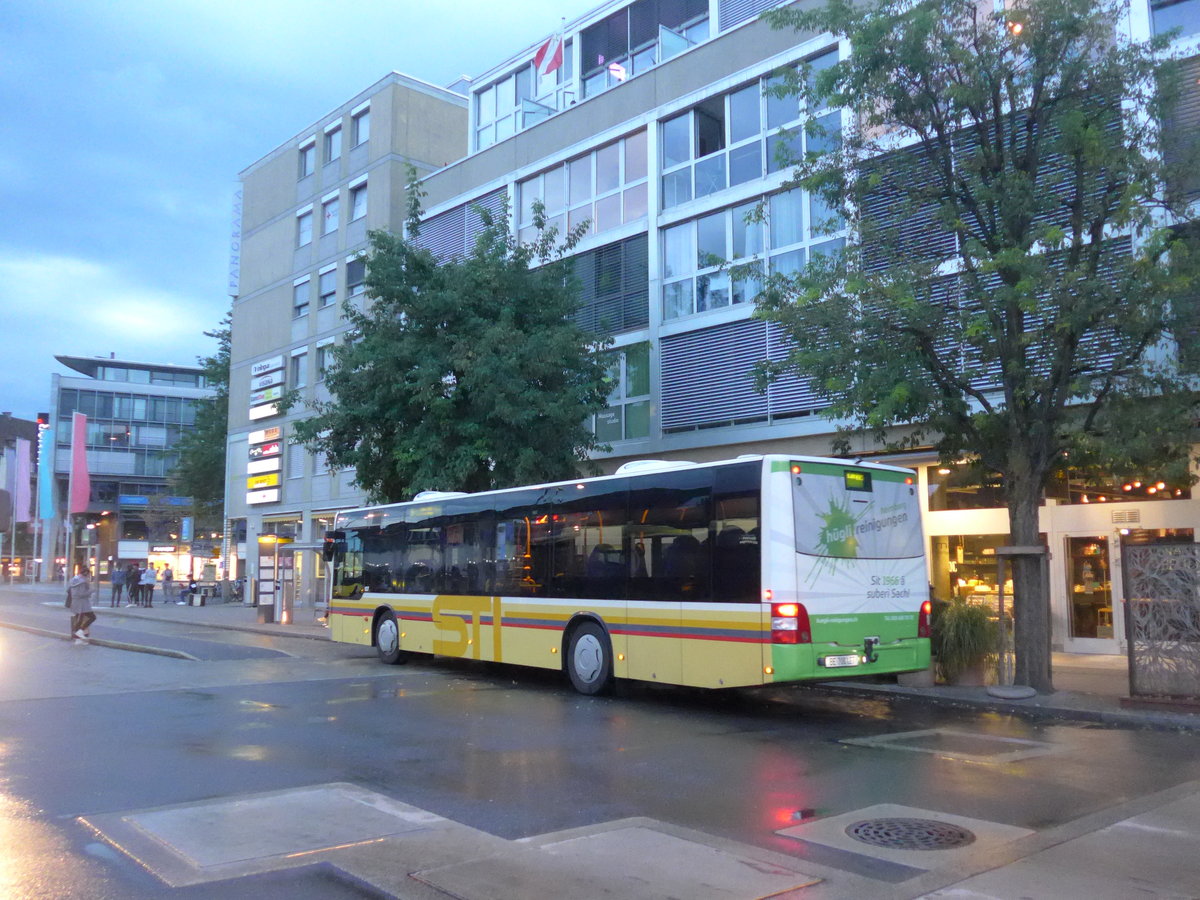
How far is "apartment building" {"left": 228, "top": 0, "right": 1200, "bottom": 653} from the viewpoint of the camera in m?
18.3

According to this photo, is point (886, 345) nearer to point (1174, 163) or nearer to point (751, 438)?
point (1174, 163)

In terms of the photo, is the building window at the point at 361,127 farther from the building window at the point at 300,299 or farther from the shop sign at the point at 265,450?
the shop sign at the point at 265,450

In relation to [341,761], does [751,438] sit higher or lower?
higher

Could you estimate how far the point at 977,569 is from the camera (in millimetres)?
19438

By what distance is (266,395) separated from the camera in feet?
135

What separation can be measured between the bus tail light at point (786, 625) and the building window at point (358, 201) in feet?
97.0

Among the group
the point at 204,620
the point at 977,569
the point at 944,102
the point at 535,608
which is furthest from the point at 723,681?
the point at 204,620

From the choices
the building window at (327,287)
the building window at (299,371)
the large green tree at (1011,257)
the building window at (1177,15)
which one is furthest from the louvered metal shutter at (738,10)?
the building window at (299,371)

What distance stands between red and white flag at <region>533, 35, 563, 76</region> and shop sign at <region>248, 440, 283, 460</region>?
19.1 metres

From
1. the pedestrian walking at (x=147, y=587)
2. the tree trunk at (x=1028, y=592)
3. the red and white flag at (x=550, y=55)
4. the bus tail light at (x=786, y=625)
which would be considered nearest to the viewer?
the bus tail light at (x=786, y=625)

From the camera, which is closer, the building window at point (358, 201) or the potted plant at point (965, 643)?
the potted plant at point (965, 643)

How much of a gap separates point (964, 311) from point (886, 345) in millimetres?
1027

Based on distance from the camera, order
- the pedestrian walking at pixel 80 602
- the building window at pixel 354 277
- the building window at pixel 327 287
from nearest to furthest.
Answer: the pedestrian walking at pixel 80 602 → the building window at pixel 354 277 → the building window at pixel 327 287

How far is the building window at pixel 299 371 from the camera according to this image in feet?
129
